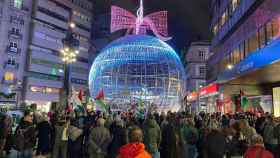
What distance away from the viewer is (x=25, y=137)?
8914mm

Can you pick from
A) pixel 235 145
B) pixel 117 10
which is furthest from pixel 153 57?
pixel 235 145

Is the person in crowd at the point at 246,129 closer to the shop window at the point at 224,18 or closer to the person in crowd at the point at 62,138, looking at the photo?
the person in crowd at the point at 62,138

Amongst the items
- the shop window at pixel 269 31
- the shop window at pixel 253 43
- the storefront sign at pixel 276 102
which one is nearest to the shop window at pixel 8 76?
the shop window at pixel 253 43

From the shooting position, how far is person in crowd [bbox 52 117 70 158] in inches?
395

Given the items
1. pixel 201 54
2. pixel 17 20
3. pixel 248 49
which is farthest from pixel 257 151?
pixel 201 54

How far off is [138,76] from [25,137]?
25415 millimetres

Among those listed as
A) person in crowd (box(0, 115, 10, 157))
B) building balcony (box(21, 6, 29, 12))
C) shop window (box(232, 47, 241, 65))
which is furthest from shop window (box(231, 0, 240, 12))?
building balcony (box(21, 6, 29, 12))

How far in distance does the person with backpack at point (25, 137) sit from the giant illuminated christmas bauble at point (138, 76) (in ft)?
77.3

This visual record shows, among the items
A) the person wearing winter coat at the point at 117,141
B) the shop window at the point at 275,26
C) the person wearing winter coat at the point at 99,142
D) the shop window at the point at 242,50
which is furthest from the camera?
the shop window at the point at 242,50

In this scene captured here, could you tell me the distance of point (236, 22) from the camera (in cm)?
3216

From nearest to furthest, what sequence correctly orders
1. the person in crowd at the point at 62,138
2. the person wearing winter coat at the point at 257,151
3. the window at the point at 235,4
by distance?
the person wearing winter coat at the point at 257,151 → the person in crowd at the point at 62,138 → the window at the point at 235,4

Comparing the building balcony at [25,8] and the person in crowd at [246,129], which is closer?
the person in crowd at [246,129]

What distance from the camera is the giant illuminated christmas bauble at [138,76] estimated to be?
111 feet

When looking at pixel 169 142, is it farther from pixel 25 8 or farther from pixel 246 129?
pixel 25 8
